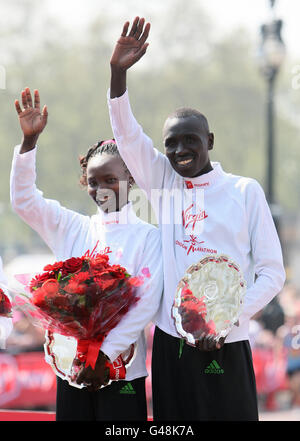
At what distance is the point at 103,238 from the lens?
3092 mm

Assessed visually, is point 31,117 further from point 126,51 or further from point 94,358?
point 94,358

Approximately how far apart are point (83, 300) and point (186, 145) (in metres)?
0.86

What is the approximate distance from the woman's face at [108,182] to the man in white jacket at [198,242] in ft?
0.30

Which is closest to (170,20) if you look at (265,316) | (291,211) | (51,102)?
(51,102)

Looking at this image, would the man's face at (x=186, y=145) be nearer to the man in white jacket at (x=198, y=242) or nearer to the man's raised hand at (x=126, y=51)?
the man in white jacket at (x=198, y=242)

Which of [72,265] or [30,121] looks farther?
[30,121]

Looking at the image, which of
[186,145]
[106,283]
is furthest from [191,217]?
[106,283]

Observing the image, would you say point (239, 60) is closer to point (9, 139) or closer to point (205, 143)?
point (9, 139)

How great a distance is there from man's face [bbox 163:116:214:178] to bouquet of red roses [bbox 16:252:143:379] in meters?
0.55

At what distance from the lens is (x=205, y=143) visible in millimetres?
2984

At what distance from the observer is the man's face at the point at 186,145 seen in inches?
115

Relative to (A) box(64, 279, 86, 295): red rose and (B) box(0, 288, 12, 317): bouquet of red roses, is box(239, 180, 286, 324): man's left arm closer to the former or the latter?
(A) box(64, 279, 86, 295): red rose

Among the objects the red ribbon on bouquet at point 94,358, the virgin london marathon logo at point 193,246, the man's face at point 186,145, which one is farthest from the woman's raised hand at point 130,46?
the red ribbon on bouquet at point 94,358

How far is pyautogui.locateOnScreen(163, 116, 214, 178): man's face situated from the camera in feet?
9.62
